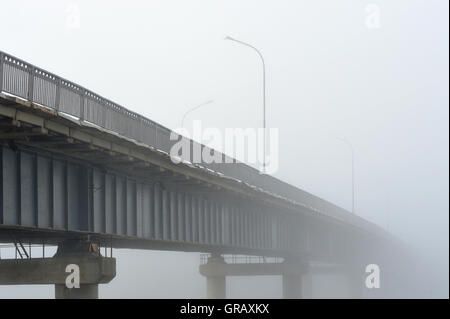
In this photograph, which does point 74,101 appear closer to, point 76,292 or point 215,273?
point 76,292

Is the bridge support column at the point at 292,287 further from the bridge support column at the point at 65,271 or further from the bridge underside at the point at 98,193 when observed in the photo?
the bridge support column at the point at 65,271

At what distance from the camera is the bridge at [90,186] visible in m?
31.5

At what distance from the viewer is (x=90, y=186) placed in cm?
3734

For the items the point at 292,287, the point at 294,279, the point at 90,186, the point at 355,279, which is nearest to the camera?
the point at 90,186

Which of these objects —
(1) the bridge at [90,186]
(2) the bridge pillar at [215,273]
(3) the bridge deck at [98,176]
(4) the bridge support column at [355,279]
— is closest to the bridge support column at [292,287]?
(2) the bridge pillar at [215,273]

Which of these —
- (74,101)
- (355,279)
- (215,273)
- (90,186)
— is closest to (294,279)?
(215,273)

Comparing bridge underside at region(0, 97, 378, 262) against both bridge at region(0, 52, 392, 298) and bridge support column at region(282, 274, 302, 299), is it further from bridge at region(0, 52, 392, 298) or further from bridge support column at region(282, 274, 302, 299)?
bridge support column at region(282, 274, 302, 299)

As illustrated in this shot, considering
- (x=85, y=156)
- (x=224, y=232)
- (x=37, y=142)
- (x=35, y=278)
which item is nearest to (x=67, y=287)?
(x=35, y=278)

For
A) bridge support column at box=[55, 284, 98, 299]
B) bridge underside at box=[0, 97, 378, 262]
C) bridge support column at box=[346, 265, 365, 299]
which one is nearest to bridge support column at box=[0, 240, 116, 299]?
bridge support column at box=[55, 284, 98, 299]

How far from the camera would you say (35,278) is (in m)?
38.6

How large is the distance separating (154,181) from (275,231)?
28402 millimetres

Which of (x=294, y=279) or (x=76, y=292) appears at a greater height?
(x=294, y=279)
